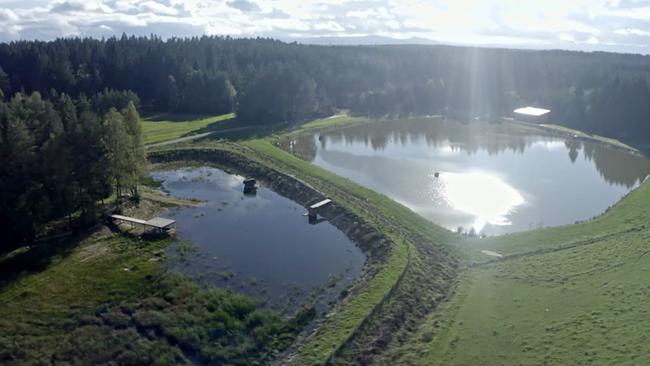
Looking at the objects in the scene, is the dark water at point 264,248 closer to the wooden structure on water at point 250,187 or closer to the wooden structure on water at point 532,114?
the wooden structure on water at point 250,187

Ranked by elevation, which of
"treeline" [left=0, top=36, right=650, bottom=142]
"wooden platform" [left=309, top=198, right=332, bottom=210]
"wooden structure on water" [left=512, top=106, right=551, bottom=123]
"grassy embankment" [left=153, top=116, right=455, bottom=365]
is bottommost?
"grassy embankment" [left=153, top=116, right=455, bottom=365]

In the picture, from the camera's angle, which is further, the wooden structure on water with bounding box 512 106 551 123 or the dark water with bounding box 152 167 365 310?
the wooden structure on water with bounding box 512 106 551 123

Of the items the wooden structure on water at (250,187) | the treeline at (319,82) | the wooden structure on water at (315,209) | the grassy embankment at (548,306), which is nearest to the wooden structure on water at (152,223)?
the wooden structure on water at (315,209)

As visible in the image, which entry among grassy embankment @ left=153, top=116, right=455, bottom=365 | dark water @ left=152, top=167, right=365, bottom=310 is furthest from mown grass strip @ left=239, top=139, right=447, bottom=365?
dark water @ left=152, top=167, right=365, bottom=310

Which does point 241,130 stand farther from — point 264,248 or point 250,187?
point 264,248

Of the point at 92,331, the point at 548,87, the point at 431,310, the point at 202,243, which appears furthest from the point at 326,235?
the point at 548,87

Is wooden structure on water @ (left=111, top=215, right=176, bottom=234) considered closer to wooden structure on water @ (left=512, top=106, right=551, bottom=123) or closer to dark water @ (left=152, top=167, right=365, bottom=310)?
dark water @ (left=152, top=167, right=365, bottom=310)
